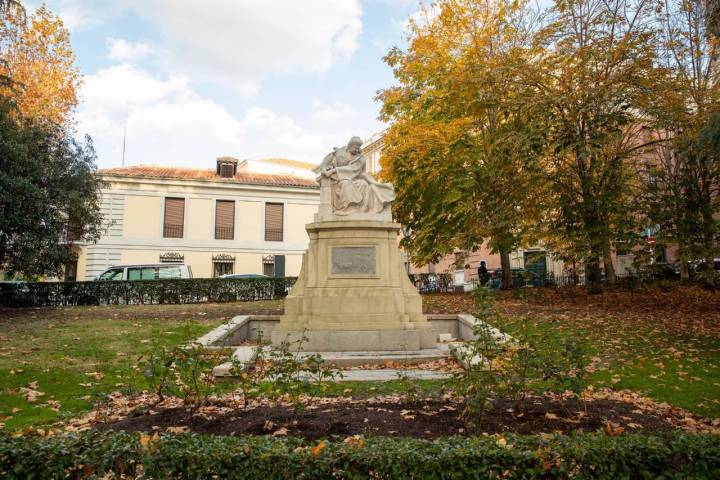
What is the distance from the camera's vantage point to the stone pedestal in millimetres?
9477

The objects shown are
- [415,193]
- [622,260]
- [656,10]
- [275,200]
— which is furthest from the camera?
[275,200]

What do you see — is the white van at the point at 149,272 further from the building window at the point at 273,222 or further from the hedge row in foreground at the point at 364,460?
the hedge row in foreground at the point at 364,460

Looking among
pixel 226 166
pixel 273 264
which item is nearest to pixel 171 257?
pixel 273 264

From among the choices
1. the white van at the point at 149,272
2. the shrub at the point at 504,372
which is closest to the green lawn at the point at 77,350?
the shrub at the point at 504,372

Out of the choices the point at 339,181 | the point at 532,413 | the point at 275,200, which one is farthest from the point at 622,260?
the point at 532,413

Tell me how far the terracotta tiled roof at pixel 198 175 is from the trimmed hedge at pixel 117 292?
13.6 m

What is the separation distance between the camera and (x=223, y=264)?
3275 cm

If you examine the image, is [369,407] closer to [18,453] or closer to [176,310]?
[18,453]

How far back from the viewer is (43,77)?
73.8ft

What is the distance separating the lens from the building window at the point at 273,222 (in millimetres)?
33656

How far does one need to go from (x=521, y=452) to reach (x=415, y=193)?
1710 cm

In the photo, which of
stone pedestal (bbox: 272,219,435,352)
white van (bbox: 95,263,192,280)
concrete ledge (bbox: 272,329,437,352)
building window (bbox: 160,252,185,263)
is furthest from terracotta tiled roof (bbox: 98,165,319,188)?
concrete ledge (bbox: 272,329,437,352)

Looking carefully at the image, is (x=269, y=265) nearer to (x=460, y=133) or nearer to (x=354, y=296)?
(x=460, y=133)

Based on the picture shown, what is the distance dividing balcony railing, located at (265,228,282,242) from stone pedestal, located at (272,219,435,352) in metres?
23.5
